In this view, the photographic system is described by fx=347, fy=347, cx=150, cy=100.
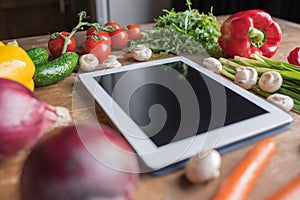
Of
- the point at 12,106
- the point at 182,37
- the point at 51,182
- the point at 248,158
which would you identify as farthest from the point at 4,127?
the point at 182,37

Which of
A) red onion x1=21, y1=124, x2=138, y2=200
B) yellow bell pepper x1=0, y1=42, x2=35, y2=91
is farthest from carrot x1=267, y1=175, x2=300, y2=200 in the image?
yellow bell pepper x1=0, y1=42, x2=35, y2=91

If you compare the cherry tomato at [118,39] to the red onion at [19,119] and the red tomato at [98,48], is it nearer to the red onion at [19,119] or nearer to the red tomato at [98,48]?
the red tomato at [98,48]

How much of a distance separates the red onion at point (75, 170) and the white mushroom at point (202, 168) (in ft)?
0.41

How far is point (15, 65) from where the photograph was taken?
76cm

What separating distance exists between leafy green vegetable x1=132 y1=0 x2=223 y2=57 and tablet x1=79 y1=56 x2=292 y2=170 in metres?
0.21

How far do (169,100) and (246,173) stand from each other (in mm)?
266

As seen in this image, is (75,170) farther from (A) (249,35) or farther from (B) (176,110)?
(A) (249,35)

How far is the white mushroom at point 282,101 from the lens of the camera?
30.5 inches

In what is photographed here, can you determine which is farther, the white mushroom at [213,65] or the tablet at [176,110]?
the white mushroom at [213,65]

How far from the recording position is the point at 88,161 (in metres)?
0.44

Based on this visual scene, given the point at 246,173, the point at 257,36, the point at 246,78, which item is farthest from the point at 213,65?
the point at 246,173

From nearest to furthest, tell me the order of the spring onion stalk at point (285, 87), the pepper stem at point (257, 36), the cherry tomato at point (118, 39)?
the spring onion stalk at point (285, 87) → the pepper stem at point (257, 36) → the cherry tomato at point (118, 39)

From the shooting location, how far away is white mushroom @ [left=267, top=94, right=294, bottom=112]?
78 centimetres

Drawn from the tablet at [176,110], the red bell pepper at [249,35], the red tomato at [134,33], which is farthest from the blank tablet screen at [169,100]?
the red tomato at [134,33]
